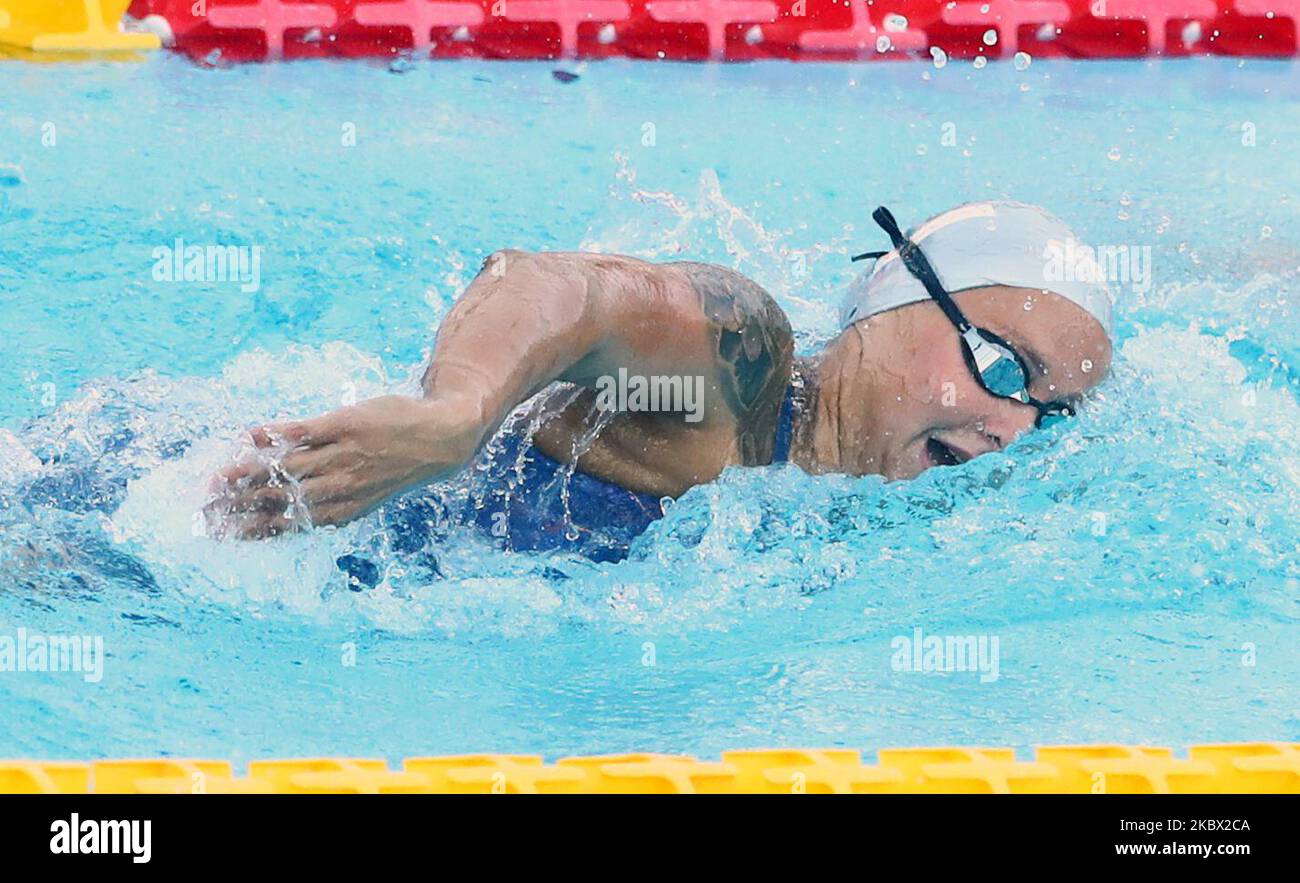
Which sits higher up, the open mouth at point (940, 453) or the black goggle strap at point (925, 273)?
the black goggle strap at point (925, 273)

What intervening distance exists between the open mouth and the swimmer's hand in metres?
0.99

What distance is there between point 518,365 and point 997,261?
95 centimetres

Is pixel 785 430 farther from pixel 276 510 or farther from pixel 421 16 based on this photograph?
pixel 421 16

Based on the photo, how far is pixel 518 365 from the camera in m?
1.89

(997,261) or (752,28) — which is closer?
(997,261)

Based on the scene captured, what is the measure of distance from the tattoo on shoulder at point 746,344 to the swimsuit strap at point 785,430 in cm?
3

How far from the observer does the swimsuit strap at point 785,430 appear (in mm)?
2479

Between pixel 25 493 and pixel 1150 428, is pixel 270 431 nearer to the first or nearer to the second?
pixel 25 493

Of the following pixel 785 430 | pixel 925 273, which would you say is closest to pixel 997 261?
pixel 925 273

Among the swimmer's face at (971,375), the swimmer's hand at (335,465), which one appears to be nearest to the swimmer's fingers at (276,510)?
the swimmer's hand at (335,465)

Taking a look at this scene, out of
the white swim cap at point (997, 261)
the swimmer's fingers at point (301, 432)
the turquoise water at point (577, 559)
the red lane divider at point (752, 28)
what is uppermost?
the red lane divider at point (752, 28)

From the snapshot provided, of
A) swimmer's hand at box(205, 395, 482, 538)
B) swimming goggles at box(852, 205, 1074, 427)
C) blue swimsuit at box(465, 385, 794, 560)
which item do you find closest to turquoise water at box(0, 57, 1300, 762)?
blue swimsuit at box(465, 385, 794, 560)

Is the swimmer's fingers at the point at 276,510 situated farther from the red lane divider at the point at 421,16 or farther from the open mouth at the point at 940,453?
the red lane divider at the point at 421,16
